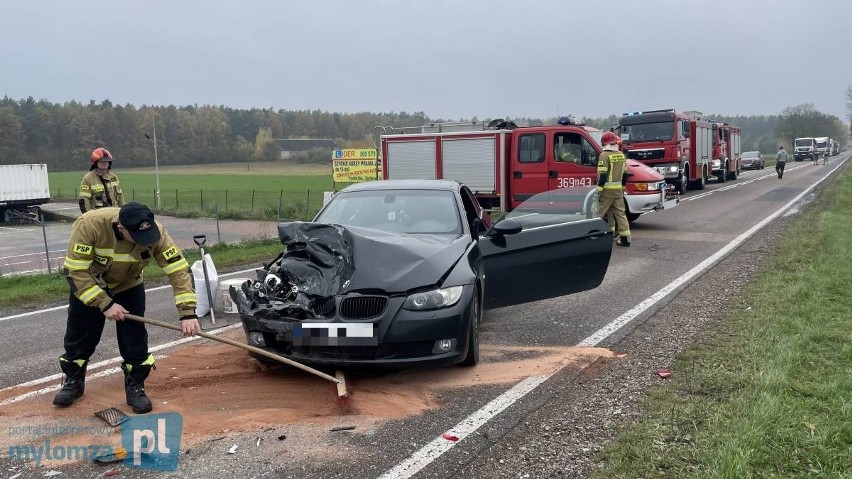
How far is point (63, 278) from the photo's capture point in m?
11.1

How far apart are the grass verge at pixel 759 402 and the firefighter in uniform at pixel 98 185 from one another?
287 inches

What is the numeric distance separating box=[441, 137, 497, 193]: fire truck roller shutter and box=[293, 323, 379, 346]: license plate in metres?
10.8

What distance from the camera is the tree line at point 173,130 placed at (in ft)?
279

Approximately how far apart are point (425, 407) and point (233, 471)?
139 centimetres

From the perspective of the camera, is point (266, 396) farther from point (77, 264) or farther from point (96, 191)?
point (96, 191)

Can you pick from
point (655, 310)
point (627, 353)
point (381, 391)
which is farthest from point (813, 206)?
point (381, 391)

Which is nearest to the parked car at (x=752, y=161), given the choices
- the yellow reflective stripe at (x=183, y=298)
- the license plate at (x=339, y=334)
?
the license plate at (x=339, y=334)

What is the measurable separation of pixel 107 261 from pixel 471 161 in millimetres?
11538

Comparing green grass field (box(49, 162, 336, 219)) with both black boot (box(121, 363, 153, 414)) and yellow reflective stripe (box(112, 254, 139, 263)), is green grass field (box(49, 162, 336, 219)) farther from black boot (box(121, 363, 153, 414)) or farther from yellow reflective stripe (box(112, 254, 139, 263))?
yellow reflective stripe (box(112, 254, 139, 263))

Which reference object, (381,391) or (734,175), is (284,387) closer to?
(381,391)

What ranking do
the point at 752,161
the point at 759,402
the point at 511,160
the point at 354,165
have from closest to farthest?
the point at 759,402 < the point at 511,160 < the point at 354,165 < the point at 752,161

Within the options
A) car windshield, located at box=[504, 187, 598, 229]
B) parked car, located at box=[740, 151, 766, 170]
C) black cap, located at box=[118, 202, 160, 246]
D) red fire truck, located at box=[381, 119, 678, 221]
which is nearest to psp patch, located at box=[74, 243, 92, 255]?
black cap, located at box=[118, 202, 160, 246]

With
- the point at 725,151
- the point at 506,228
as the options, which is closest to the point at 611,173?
the point at 506,228

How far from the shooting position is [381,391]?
4.85m
